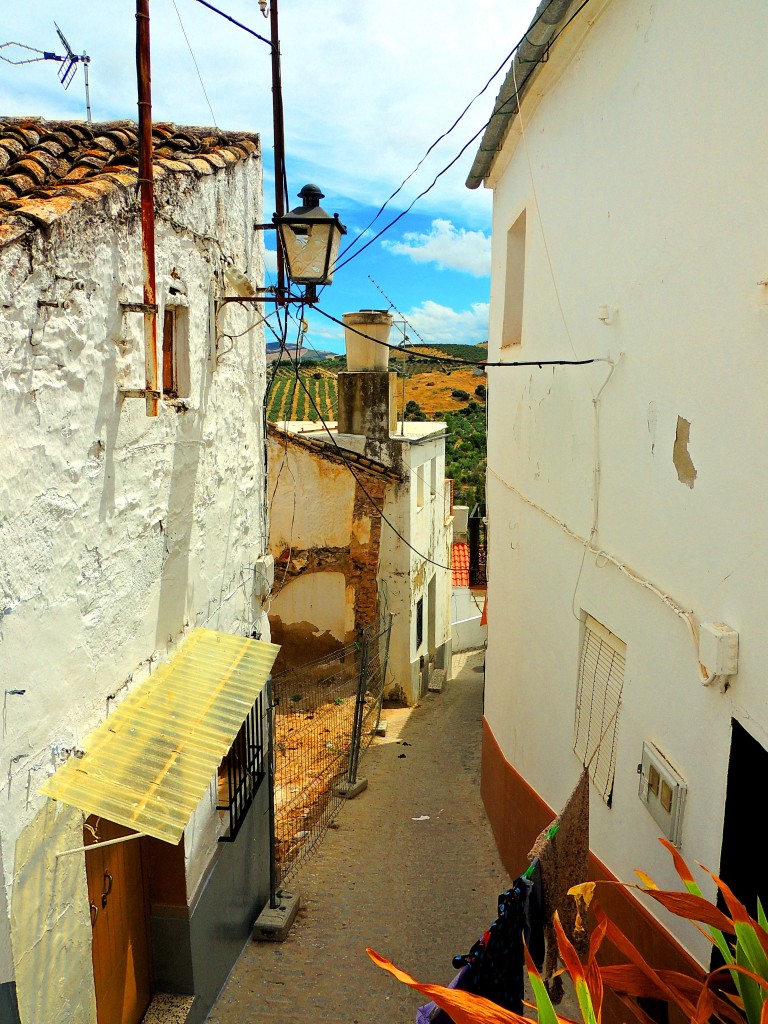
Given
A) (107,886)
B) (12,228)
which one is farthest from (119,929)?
(12,228)

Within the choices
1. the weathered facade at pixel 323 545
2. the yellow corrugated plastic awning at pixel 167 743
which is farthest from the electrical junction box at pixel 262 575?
the weathered facade at pixel 323 545

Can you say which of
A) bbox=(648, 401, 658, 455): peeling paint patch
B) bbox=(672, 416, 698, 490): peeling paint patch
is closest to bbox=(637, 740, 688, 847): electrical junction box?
bbox=(672, 416, 698, 490): peeling paint patch

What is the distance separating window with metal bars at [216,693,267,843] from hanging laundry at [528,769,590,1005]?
8.20ft

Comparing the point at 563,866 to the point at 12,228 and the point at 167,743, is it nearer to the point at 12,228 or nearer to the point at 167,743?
the point at 167,743

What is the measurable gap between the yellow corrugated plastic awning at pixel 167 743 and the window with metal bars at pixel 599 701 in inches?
93.3

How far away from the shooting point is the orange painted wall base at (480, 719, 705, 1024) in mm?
4332

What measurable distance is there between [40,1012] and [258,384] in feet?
16.7

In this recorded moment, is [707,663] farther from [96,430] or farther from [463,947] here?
[463,947]

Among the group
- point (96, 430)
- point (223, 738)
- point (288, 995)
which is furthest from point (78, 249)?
point (288, 995)

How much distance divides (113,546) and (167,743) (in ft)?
3.65

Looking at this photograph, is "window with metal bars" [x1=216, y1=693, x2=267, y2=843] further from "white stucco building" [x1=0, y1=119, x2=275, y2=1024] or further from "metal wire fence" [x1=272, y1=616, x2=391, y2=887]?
"metal wire fence" [x1=272, y1=616, x2=391, y2=887]

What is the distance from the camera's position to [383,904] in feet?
25.0

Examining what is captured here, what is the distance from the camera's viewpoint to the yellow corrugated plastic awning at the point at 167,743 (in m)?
3.67

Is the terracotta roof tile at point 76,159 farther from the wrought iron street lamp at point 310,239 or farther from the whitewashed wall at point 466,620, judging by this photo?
the whitewashed wall at point 466,620
